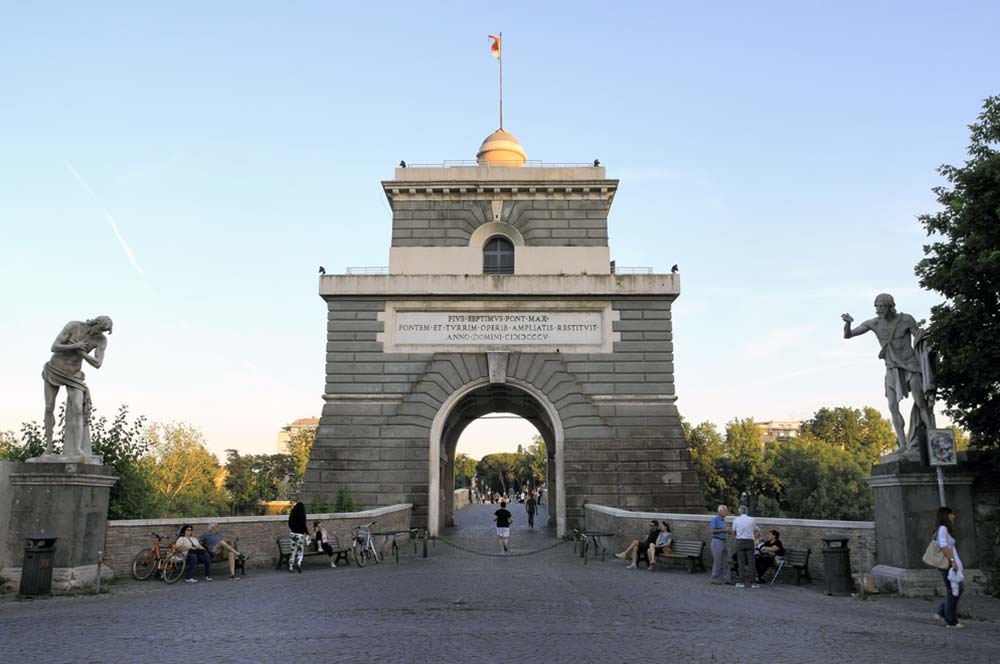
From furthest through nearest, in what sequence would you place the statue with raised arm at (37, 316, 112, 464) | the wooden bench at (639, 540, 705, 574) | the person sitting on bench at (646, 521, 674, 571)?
the person sitting on bench at (646, 521, 674, 571), the wooden bench at (639, 540, 705, 574), the statue with raised arm at (37, 316, 112, 464)

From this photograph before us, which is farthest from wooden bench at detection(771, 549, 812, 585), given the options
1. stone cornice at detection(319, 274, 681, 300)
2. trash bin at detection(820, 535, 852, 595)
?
stone cornice at detection(319, 274, 681, 300)

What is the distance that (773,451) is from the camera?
82250 millimetres

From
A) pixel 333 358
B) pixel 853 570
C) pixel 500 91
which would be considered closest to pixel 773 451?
pixel 500 91

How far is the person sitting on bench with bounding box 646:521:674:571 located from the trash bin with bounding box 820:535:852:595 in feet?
15.3

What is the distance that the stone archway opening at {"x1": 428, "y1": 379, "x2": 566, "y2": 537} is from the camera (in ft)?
88.2

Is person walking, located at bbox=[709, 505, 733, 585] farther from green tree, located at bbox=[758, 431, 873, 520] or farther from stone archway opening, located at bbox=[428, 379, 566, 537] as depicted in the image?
green tree, located at bbox=[758, 431, 873, 520]

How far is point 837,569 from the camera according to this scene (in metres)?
13.9

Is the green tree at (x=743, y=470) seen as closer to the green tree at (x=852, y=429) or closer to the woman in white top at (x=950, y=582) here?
the green tree at (x=852, y=429)

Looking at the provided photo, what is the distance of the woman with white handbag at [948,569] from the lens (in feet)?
34.9

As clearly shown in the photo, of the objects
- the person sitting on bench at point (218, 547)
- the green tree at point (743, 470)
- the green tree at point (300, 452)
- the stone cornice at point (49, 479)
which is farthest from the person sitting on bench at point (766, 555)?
the green tree at point (300, 452)

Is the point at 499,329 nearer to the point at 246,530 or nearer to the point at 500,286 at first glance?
the point at 500,286

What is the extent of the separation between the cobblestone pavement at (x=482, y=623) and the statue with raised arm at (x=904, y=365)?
117 inches

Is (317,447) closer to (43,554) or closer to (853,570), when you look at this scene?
(43,554)

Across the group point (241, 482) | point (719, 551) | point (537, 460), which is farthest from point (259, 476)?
point (719, 551)
